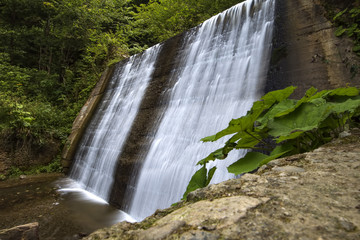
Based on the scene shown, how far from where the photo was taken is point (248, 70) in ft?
12.8

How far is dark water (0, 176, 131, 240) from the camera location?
343 cm

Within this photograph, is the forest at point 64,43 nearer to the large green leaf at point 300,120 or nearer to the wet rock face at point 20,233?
the wet rock face at point 20,233

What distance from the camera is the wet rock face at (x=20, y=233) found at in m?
1.73

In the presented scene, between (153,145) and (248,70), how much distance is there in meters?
2.45

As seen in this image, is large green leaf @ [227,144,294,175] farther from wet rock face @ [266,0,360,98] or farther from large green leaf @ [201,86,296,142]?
wet rock face @ [266,0,360,98]

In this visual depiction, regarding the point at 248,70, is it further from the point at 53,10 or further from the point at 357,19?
the point at 53,10

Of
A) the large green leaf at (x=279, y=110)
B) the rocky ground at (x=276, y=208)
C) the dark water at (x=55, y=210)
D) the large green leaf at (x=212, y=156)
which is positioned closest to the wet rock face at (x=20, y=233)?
the rocky ground at (x=276, y=208)

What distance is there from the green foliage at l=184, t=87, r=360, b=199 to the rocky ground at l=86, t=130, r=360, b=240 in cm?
19

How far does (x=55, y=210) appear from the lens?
4.13 meters

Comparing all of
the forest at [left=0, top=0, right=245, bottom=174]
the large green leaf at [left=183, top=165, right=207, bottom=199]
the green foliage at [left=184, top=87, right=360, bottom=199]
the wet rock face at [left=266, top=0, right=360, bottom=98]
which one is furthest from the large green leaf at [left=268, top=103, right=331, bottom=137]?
the forest at [left=0, top=0, right=245, bottom=174]

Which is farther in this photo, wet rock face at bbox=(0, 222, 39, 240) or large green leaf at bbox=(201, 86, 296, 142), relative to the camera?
wet rock face at bbox=(0, 222, 39, 240)

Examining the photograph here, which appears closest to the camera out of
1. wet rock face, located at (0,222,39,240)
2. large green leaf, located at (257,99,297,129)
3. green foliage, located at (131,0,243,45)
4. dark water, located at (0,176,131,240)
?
large green leaf, located at (257,99,297,129)

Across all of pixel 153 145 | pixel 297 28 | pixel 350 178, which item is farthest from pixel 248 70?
pixel 350 178

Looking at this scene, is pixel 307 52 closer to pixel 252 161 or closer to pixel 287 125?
pixel 287 125
